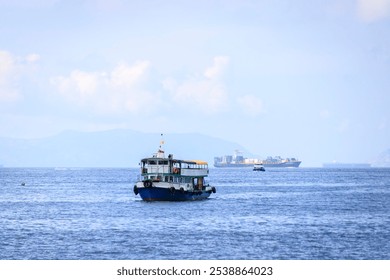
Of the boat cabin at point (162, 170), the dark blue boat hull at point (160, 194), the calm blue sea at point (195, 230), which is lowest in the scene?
the calm blue sea at point (195, 230)

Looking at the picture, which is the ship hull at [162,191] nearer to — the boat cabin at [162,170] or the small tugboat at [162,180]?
the small tugboat at [162,180]

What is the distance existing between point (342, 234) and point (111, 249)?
2275 cm

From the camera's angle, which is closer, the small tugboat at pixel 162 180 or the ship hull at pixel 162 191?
the small tugboat at pixel 162 180

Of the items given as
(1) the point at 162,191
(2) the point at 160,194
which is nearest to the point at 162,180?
(1) the point at 162,191

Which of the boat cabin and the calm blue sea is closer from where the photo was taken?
the calm blue sea

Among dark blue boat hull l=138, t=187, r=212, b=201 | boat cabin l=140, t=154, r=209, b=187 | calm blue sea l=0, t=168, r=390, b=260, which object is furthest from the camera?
dark blue boat hull l=138, t=187, r=212, b=201

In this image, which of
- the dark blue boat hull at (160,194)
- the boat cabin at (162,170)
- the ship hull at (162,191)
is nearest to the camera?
the boat cabin at (162,170)

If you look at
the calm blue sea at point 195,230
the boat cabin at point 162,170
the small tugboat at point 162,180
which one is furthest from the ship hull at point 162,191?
the calm blue sea at point 195,230

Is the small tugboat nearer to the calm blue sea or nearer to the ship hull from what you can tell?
the ship hull

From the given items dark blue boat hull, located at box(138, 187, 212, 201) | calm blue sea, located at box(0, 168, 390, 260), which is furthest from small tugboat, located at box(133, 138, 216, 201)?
calm blue sea, located at box(0, 168, 390, 260)
